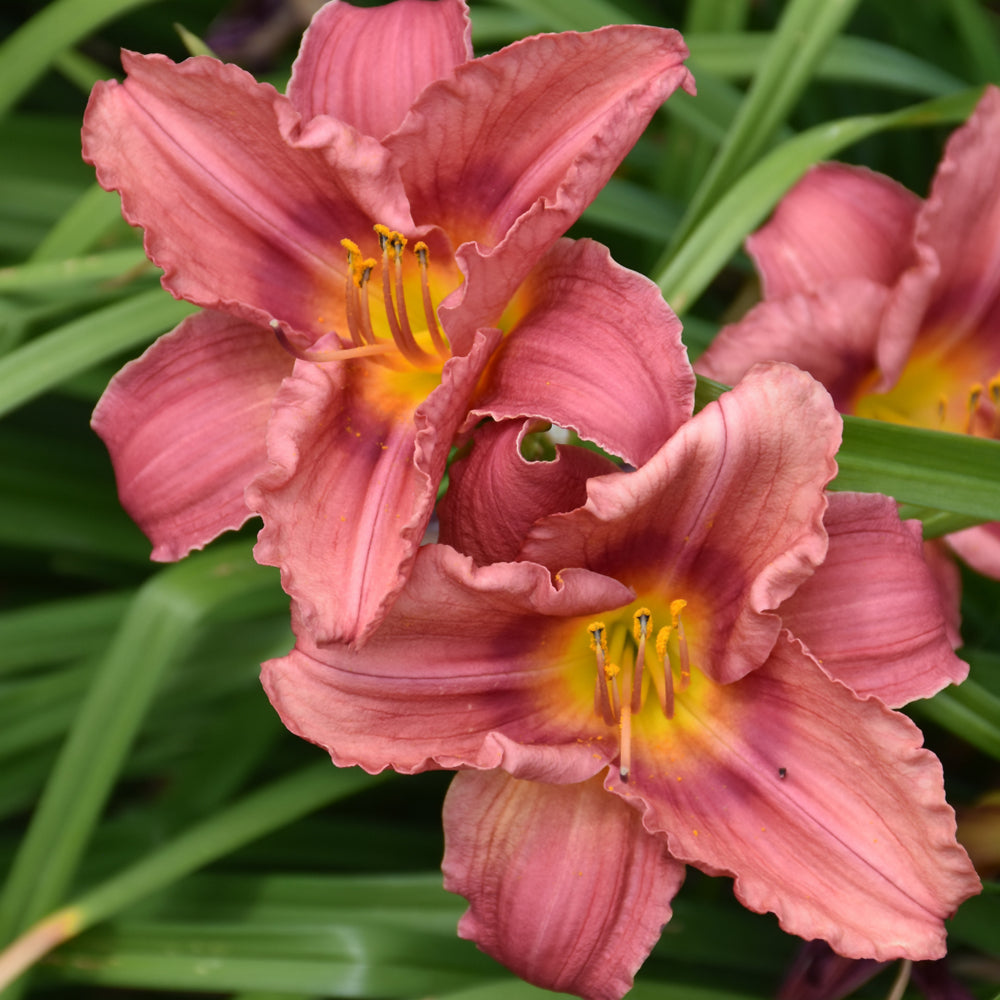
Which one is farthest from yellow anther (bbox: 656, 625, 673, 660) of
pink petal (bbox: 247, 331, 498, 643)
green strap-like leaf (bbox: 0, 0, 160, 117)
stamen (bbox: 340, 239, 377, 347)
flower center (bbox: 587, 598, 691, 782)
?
green strap-like leaf (bbox: 0, 0, 160, 117)

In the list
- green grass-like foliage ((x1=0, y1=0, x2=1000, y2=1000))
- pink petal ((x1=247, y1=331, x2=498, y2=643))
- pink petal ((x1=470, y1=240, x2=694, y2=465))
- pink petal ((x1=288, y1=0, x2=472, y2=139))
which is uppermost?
pink petal ((x1=288, y1=0, x2=472, y2=139))

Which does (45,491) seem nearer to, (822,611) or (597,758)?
(597,758)

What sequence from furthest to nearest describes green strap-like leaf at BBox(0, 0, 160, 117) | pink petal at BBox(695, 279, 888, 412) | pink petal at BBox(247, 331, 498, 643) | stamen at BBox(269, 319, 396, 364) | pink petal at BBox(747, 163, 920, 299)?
green strap-like leaf at BBox(0, 0, 160, 117), pink petal at BBox(747, 163, 920, 299), pink petal at BBox(695, 279, 888, 412), stamen at BBox(269, 319, 396, 364), pink petal at BBox(247, 331, 498, 643)

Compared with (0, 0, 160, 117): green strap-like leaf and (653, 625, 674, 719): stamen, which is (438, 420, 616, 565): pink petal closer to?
(653, 625, 674, 719): stamen

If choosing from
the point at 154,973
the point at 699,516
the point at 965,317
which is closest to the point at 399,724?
the point at 699,516

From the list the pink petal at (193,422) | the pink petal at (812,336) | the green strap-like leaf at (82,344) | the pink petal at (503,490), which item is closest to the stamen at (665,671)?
the pink petal at (503,490)

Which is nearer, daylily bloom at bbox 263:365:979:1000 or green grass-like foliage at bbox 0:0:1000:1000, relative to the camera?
daylily bloom at bbox 263:365:979:1000

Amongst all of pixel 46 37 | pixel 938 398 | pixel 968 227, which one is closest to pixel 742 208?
pixel 968 227

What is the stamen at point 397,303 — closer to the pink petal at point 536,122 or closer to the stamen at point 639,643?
the pink petal at point 536,122
